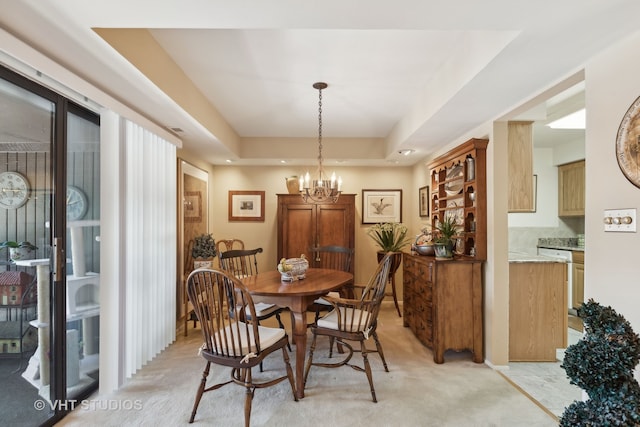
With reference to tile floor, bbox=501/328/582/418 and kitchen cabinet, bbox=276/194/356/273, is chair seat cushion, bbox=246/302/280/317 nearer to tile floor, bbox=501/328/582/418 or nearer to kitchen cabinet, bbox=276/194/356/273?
kitchen cabinet, bbox=276/194/356/273

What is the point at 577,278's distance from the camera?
14.3 ft

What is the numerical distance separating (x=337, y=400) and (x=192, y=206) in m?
3.03

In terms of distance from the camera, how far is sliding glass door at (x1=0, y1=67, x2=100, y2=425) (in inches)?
70.2

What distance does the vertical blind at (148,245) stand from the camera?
2627 mm

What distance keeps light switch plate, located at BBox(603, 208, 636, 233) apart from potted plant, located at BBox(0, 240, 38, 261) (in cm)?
326

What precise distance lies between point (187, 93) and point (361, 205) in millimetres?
3221

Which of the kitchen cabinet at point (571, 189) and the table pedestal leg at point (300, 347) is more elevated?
the kitchen cabinet at point (571, 189)

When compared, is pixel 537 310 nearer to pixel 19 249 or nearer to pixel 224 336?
pixel 224 336

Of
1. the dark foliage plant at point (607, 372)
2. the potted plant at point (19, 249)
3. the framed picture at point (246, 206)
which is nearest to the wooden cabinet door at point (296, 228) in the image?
the framed picture at point (246, 206)

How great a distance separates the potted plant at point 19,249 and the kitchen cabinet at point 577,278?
227 inches

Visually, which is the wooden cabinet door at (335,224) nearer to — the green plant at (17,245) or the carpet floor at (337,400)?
the carpet floor at (337,400)

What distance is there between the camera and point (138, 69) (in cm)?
195

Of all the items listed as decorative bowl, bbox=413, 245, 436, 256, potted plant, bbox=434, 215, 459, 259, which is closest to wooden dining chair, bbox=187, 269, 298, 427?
potted plant, bbox=434, 215, 459, 259

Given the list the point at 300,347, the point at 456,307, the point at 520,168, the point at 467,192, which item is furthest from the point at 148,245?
the point at 520,168
